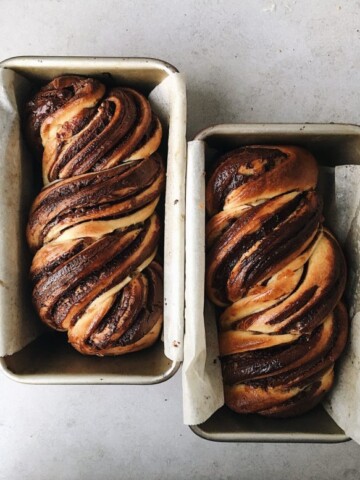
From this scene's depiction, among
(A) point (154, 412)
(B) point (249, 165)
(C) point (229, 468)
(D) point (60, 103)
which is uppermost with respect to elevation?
(D) point (60, 103)

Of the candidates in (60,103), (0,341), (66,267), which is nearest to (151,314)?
(66,267)

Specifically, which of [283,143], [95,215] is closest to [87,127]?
[95,215]

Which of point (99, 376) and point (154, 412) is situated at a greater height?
point (99, 376)

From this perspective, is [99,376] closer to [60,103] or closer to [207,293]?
[207,293]

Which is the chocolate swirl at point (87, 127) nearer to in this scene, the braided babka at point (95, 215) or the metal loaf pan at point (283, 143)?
the braided babka at point (95, 215)

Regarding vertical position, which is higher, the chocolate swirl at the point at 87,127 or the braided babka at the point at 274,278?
the chocolate swirl at the point at 87,127

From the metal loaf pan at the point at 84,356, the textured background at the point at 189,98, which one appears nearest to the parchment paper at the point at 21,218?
the metal loaf pan at the point at 84,356

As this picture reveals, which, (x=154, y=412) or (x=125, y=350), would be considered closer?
(x=125, y=350)

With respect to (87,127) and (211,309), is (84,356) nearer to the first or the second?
(211,309)
